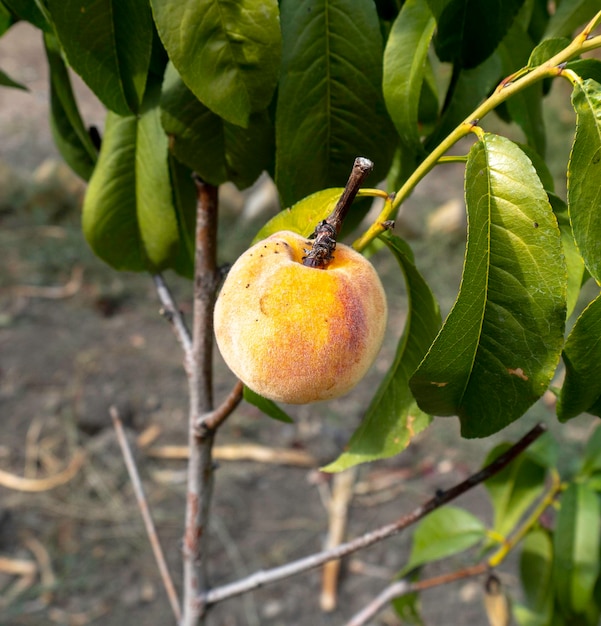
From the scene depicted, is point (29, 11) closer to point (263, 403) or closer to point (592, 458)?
point (263, 403)

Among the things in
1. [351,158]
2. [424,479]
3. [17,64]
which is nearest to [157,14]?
[351,158]

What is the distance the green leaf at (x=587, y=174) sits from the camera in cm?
43

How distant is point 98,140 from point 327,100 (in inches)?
12.3

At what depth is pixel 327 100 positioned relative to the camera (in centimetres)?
60

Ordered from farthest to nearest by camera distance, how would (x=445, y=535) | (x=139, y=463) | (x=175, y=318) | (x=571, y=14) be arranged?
(x=139, y=463)
(x=445, y=535)
(x=175, y=318)
(x=571, y=14)

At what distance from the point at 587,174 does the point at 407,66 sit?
19 centimetres

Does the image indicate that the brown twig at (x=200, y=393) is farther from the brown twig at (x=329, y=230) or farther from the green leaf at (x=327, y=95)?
the brown twig at (x=329, y=230)

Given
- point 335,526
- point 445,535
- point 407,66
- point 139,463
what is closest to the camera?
point 407,66

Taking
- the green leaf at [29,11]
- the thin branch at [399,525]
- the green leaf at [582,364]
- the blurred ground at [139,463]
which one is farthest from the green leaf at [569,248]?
the blurred ground at [139,463]

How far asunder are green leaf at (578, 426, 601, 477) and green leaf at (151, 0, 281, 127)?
0.72 m

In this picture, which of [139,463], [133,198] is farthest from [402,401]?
[139,463]

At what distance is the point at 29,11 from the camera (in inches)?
24.0

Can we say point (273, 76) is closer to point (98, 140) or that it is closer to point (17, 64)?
point (98, 140)

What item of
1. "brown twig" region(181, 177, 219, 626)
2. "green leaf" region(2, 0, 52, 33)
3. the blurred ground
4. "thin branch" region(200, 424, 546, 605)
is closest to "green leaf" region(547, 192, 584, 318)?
"thin branch" region(200, 424, 546, 605)
